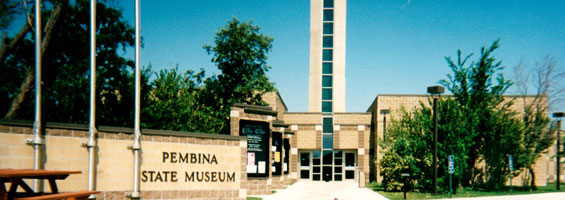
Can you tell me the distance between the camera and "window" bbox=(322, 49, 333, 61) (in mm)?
51375

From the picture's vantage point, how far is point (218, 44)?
30516mm

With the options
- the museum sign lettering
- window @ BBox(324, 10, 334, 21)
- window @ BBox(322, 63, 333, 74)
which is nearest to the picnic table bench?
the museum sign lettering

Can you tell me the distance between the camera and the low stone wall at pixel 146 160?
29.4ft

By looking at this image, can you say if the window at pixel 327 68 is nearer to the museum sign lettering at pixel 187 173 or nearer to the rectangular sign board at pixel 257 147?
the rectangular sign board at pixel 257 147

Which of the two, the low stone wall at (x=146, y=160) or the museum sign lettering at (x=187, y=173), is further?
the museum sign lettering at (x=187, y=173)

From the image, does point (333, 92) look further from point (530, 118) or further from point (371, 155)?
point (530, 118)

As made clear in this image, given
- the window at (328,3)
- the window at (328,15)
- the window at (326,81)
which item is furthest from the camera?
the window at (328,3)

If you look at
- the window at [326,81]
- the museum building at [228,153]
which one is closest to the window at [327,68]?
the window at [326,81]

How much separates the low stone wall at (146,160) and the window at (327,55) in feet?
126

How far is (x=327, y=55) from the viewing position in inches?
2028

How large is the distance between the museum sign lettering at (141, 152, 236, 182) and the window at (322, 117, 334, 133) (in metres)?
24.0

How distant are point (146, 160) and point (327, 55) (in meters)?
41.7

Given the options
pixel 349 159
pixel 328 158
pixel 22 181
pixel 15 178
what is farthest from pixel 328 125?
pixel 15 178

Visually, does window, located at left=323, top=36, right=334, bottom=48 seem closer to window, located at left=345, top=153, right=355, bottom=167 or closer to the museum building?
the museum building
